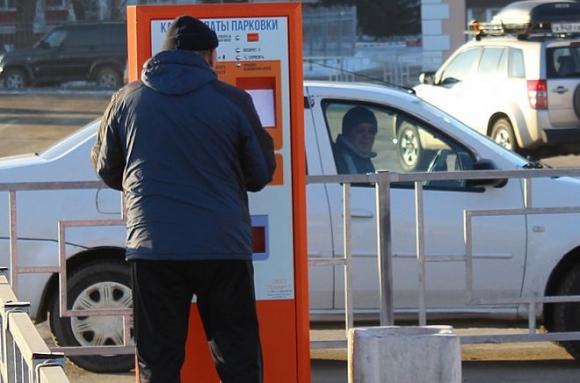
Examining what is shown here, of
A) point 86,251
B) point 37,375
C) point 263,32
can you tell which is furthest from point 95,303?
point 37,375

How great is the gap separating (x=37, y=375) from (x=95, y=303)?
4060 mm

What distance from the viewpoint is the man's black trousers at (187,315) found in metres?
4.89

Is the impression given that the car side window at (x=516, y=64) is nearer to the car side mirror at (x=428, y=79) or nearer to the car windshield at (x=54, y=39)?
the car side mirror at (x=428, y=79)

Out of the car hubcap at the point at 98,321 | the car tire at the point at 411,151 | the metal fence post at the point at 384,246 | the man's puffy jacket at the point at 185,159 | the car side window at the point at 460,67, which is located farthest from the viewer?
the car side window at the point at 460,67

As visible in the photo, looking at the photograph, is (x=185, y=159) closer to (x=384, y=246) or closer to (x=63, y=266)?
(x=384, y=246)

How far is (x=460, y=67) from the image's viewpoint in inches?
779

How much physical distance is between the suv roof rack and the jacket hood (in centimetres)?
1409

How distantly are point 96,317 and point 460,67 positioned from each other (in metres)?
13.5

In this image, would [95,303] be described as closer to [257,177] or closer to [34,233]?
[34,233]

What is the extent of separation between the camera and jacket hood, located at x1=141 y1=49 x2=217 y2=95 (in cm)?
484

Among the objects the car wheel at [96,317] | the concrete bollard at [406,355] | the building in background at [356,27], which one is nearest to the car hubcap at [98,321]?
the car wheel at [96,317]

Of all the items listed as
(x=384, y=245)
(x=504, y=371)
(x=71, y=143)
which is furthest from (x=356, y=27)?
(x=384, y=245)

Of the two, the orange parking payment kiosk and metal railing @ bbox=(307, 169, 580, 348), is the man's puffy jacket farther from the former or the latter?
metal railing @ bbox=(307, 169, 580, 348)

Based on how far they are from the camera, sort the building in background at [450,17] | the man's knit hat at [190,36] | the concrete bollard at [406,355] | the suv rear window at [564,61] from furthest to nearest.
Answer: the building in background at [450,17], the suv rear window at [564,61], the concrete bollard at [406,355], the man's knit hat at [190,36]
